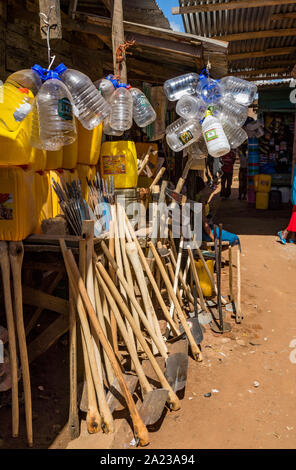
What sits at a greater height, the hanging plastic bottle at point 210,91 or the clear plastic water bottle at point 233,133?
the hanging plastic bottle at point 210,91

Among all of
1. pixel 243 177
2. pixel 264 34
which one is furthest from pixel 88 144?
pixel 243 177

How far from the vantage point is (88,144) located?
347 centimetres

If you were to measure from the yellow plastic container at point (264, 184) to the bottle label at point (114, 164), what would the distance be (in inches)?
294

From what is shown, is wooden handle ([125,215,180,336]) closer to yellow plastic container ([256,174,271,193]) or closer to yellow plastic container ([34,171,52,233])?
yellow plastic container ([34,171,52,233])

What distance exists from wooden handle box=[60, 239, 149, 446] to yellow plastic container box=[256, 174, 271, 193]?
28.8ft

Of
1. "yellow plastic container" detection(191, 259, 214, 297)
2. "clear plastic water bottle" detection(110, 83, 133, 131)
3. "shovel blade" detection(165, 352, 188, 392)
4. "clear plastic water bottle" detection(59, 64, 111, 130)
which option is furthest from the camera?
"yellow plastic container" detection(191, 259, 214, 297)

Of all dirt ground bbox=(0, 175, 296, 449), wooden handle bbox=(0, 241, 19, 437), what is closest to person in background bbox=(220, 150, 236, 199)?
dirt ground bbox=(0, 175, 296, 449)

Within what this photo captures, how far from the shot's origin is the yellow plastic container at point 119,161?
3766 mm

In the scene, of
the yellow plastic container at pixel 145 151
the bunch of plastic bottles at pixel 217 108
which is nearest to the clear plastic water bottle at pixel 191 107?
the bunch of plastic bottles at pixel 217 108

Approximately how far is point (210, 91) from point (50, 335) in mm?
2840

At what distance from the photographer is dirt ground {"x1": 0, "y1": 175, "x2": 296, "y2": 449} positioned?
2.54m

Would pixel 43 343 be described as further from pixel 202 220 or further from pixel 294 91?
pixel 294 91

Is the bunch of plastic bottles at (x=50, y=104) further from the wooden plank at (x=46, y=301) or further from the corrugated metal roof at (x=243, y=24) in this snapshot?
the corrugated metal roof at (x=243, y=24)

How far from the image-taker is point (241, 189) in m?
12.4
